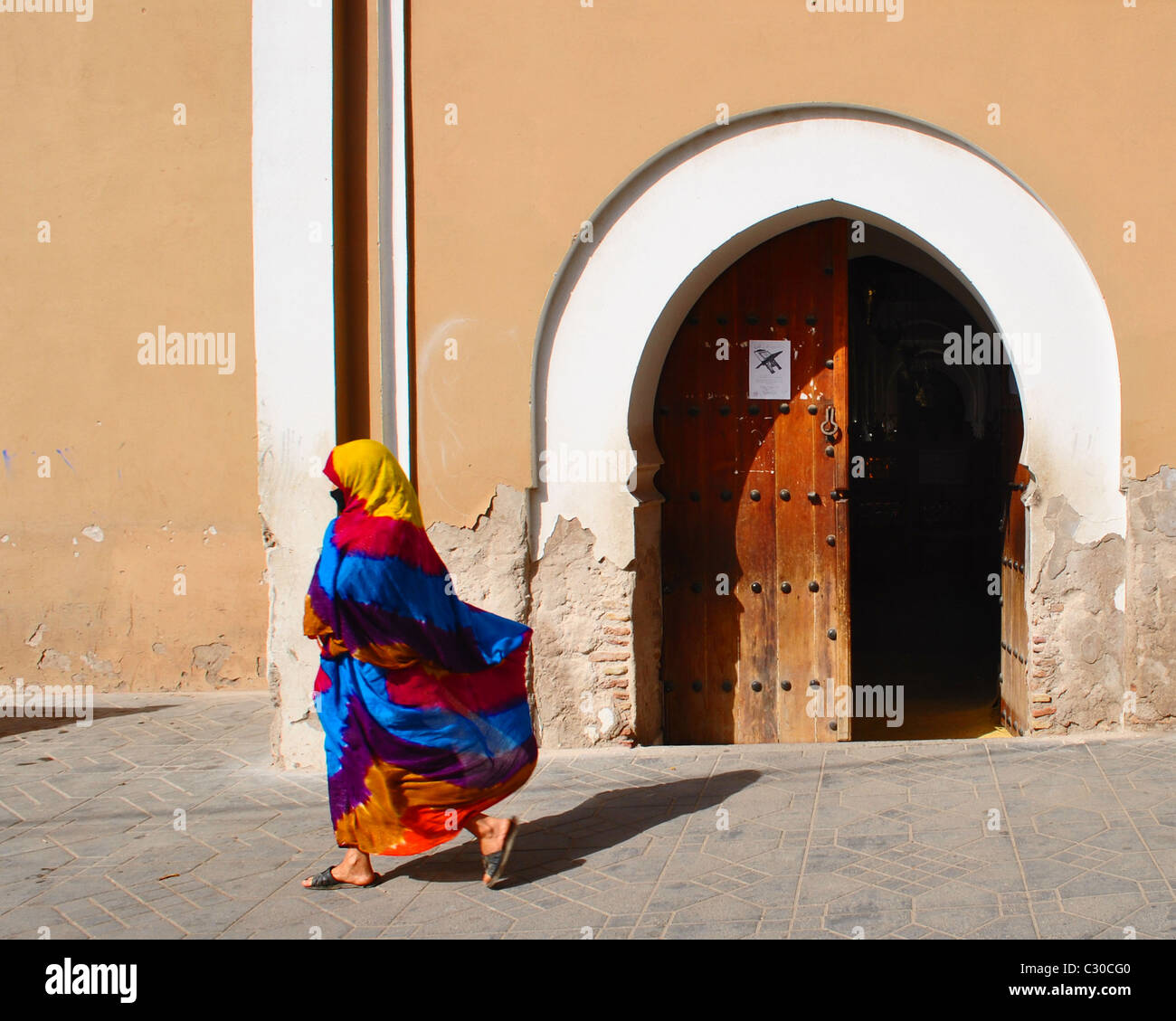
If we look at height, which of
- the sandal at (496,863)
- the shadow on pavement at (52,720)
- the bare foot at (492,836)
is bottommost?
the shadow on pavement at (52,720)

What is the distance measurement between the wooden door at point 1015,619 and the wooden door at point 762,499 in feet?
2.91

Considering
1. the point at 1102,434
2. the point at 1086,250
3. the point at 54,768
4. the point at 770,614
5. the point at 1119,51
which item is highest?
the point at 1119,51

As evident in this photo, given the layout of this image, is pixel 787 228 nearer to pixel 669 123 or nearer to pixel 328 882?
pixel 669 123

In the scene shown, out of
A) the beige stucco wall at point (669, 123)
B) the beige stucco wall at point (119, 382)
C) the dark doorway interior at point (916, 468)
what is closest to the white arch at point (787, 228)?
the beige stucco wall at point (669, 123)

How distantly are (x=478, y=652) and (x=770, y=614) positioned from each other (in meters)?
2.41

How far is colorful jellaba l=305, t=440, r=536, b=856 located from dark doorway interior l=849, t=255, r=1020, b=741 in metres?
5.83

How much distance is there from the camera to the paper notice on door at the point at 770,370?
6277 mm

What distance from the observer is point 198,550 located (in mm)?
7461

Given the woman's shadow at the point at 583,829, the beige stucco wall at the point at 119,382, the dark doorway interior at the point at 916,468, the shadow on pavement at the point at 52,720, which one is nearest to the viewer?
the woman's shadow at the point at 583,829

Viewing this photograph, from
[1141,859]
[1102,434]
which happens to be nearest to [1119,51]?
[1102,434]

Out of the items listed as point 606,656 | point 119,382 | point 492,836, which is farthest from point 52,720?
point 492,836

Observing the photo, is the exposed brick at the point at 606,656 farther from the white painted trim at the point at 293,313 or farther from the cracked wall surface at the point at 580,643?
the white painted trim at the point at 293,313

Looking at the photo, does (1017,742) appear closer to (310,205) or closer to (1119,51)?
(1119,51)

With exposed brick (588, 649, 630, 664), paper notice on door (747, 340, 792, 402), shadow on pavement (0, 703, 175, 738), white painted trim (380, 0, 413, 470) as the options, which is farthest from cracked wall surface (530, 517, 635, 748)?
shadow on pavement (0, 703, 175, 738)
